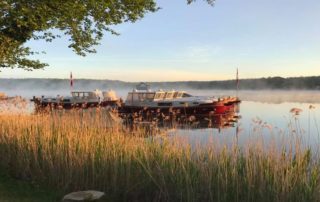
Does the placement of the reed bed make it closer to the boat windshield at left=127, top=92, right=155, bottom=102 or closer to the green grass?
the green grass

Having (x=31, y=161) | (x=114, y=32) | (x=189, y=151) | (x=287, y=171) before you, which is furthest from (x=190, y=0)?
(x=287, y=171)

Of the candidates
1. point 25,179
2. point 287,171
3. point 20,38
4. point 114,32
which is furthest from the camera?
point 114,32

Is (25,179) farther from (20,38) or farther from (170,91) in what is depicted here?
(170,91)

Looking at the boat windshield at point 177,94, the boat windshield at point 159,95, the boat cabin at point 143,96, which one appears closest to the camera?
the boat cabin at point 143,96

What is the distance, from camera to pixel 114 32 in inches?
758

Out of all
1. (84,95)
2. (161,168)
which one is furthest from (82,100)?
(161,168)

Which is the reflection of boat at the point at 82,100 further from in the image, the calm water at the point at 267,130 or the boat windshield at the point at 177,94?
the calm water at the point at 267,130

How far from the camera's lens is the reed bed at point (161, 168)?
852 cm

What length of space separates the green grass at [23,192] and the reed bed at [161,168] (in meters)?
0.33

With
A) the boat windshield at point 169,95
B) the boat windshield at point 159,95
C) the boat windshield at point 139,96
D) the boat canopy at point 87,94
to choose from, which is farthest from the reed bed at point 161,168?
the boat canopy at point 87,94

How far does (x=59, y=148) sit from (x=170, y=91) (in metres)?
35.8

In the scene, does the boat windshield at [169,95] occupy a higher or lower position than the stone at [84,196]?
higher

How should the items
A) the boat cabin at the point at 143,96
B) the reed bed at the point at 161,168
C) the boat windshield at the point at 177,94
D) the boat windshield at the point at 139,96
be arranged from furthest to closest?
the boat windshield at the point at 177,94 → the boat windshield at the point at 139,96 → the boat cabin at the point at 143,96 → the reed bed at the point at 161,168

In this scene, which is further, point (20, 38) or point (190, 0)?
point (20, 38)
